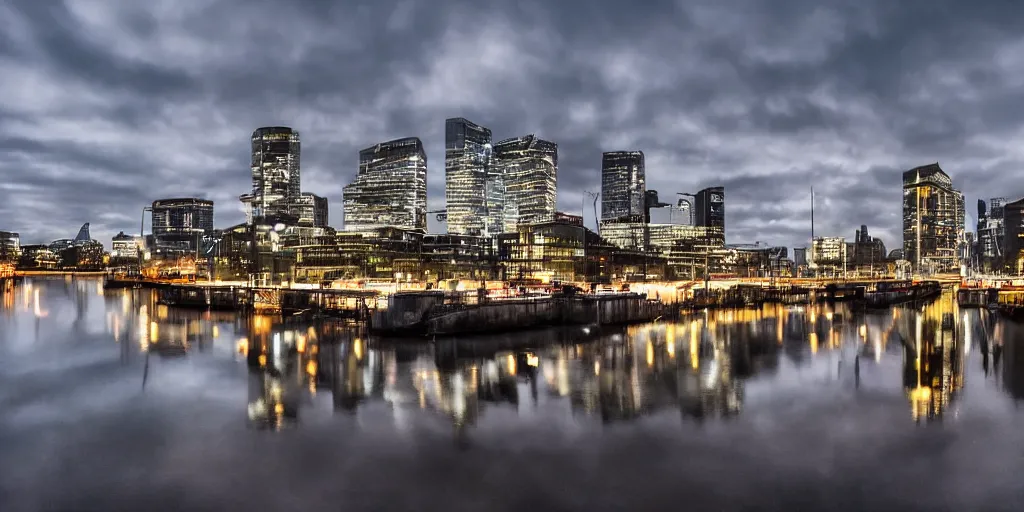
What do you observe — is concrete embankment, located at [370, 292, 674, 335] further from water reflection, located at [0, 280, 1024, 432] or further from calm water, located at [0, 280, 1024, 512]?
calm water, located at [0, 280, 1024, 512]

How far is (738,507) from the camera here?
15.8 meters

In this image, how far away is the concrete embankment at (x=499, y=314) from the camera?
47281mm

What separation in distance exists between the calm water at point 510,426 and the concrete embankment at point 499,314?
320cm

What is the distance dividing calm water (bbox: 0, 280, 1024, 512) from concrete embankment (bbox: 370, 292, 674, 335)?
3.20 metres

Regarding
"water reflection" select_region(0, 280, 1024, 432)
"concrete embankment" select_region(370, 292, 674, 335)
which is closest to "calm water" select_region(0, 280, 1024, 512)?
"water reflection" select_region(0, 280, 1024, 432)

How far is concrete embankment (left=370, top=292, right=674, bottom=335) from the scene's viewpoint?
4728 cm

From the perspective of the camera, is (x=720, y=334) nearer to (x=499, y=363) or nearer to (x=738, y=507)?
(x=499, y=363)

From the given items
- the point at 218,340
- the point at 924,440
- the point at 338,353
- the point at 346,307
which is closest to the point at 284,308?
the point at 346,307

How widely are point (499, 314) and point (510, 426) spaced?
28176mm

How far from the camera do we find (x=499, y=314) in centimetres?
5097

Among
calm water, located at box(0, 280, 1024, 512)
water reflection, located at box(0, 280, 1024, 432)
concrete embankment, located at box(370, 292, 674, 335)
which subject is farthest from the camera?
concrete embankment, located at box(370, 292, 674, 335)

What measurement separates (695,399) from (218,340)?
1577 inches

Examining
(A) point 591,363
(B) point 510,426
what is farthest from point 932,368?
(B) point 510,426

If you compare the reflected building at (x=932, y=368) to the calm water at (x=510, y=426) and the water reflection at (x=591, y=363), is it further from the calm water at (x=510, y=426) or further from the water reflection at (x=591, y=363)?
the calm water at (x=510, y=426)
